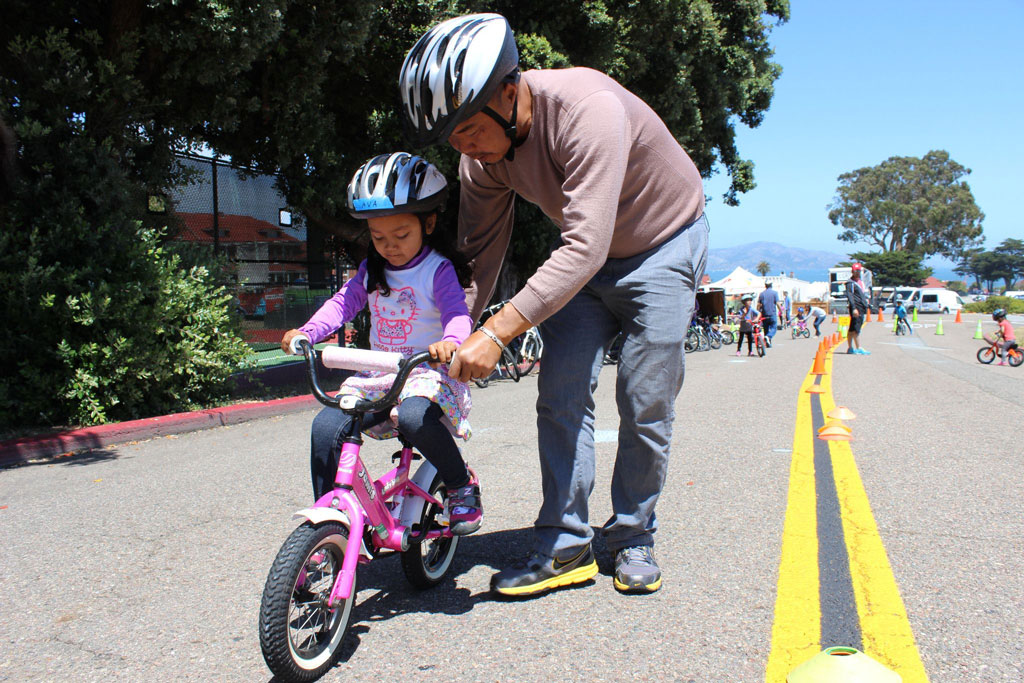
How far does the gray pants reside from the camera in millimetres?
2898

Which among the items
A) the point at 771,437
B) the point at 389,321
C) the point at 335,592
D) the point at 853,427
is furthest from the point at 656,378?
the point at 853,427

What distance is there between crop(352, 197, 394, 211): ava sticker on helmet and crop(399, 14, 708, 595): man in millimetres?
255

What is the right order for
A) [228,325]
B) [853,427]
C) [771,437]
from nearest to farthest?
1. [771,437]
2. [853,427]
3. [228,325]

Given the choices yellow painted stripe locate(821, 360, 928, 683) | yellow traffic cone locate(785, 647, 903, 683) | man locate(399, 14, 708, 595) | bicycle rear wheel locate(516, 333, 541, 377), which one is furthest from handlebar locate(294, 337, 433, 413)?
bicycle rear wheel locate(516, 333, 541, 377)

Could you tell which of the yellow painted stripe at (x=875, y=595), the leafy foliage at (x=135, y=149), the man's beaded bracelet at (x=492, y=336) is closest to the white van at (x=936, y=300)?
the leafy foliage at (x=135, y=149)

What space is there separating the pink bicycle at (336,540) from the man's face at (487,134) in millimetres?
804

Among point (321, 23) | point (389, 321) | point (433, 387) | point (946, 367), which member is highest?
point (321, 23)

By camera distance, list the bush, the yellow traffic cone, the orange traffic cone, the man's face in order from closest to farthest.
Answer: the yellow traffic cone
the man's face
the orange traffic cone
the bush

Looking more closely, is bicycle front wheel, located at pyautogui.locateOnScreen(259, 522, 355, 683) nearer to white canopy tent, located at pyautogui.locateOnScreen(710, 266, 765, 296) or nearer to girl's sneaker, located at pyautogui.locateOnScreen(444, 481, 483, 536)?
girl's sneaker, located at pyautogui.locateOnScreen(444, 481, 483, 536)

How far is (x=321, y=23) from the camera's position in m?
9.30

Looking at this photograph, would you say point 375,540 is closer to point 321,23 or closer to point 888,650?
point 888,650

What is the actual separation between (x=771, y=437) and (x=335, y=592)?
4.75m

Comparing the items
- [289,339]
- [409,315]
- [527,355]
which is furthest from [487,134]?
[527,355]

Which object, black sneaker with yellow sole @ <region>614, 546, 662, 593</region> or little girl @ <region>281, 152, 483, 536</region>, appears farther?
black sneaker with yellow sole @ <region>614, 546, 662, 593</region>
